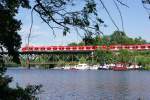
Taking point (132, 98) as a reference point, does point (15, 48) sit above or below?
above

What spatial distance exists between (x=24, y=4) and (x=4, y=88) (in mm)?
2835

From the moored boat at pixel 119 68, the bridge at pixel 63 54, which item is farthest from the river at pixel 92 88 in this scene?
the moored boat at pixel 119 68

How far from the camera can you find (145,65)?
166 meters

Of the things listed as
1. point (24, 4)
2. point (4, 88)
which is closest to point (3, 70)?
point (4, 88)

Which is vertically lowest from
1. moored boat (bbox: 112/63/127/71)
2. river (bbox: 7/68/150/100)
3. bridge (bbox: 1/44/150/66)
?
river (bbox: 7/68/150/100)

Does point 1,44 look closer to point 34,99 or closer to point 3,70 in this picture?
point 3,70

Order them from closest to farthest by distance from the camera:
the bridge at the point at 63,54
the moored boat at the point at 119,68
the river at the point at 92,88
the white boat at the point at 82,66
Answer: the river at the point at 92,88 < the bridge at the point at 63,54 < the moored boat at the point at 119,68 < the white boat at the point at 82,66

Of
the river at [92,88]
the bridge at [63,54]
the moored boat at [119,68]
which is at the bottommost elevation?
the river at [92,88]

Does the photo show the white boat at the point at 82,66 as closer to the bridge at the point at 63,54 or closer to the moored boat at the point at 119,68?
the bridge at the point at 63,54

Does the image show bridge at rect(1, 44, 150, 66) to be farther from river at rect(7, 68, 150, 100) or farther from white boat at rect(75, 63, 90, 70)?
river at rect(7, 68, 150, 100)

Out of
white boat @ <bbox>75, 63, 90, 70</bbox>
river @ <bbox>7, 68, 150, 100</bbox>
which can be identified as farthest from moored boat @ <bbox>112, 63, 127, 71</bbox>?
river @ <bbox>7, 68, 150, 100</bbox>

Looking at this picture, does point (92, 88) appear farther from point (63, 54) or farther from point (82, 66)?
point (82, 66)

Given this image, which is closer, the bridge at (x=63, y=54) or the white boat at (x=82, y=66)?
the bridge at (x=63, y=54)

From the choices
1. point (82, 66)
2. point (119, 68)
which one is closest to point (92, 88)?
point (119, 68)
